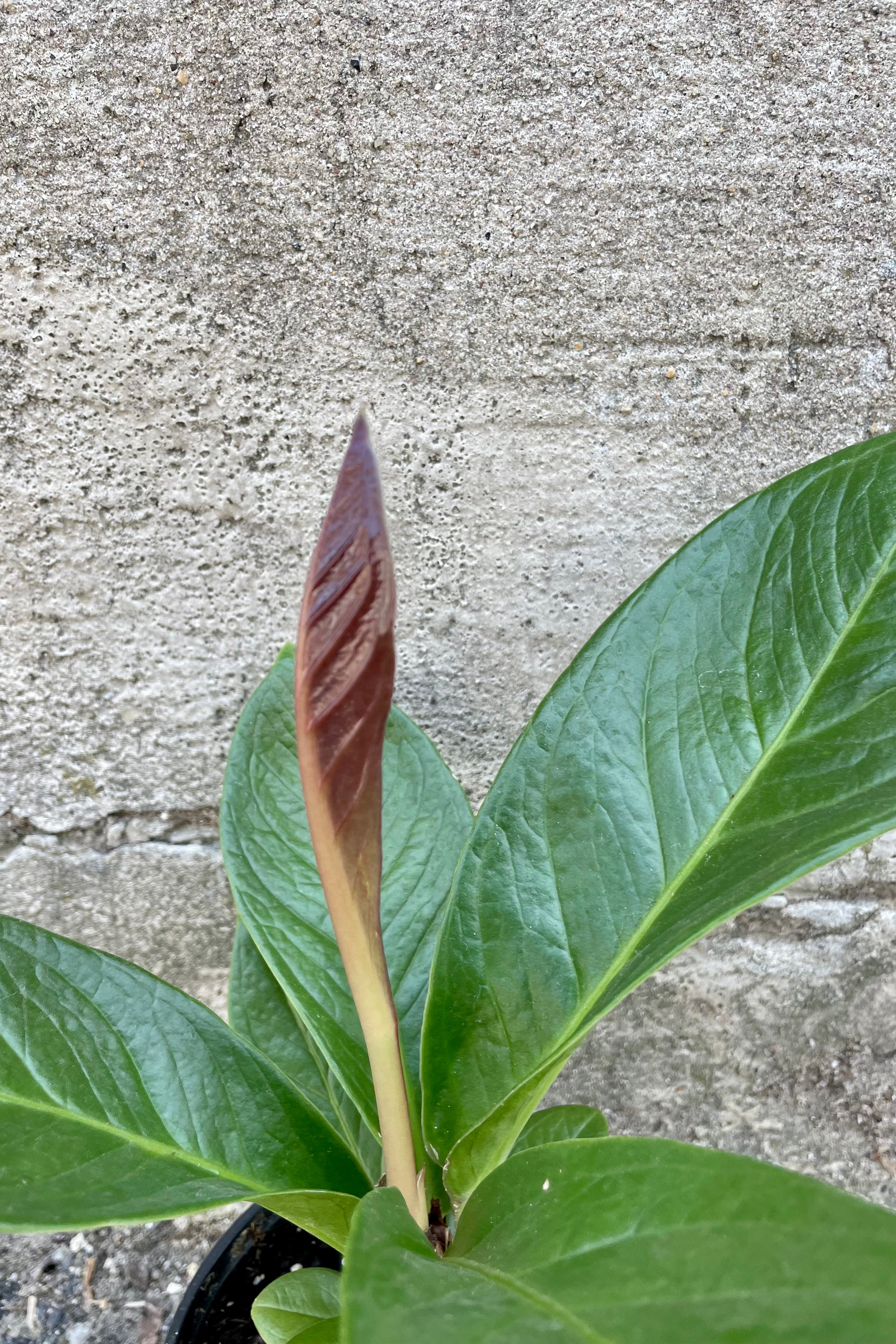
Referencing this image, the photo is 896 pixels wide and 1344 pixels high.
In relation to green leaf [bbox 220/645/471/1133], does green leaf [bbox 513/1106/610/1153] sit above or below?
below

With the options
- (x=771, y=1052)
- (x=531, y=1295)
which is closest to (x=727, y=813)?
(x=531, y=1295)

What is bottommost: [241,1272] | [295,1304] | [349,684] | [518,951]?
[241,1272]

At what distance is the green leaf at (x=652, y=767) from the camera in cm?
48

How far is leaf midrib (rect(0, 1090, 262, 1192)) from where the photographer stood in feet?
1.47

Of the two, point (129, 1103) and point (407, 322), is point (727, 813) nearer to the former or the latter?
point (129, 1103)

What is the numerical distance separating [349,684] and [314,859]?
34 cm

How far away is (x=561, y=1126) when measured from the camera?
615mm

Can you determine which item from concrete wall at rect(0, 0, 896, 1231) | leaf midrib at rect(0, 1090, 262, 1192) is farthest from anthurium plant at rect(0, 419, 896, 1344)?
concrete wall at rect(0, 0, 896, 1231)

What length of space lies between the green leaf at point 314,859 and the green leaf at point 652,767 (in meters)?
0.09

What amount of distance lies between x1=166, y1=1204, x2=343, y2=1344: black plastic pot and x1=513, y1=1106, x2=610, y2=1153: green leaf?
7.3 inches

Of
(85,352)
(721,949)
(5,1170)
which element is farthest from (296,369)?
(721,949)

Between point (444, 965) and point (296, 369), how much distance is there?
0.49m

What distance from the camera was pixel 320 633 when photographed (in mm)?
315

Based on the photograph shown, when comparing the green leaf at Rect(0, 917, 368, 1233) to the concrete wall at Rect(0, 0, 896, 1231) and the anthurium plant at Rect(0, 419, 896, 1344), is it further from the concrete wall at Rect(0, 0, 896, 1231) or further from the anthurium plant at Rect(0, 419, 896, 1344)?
the concrete wall at Rect(0, 0, 896, 1231)
